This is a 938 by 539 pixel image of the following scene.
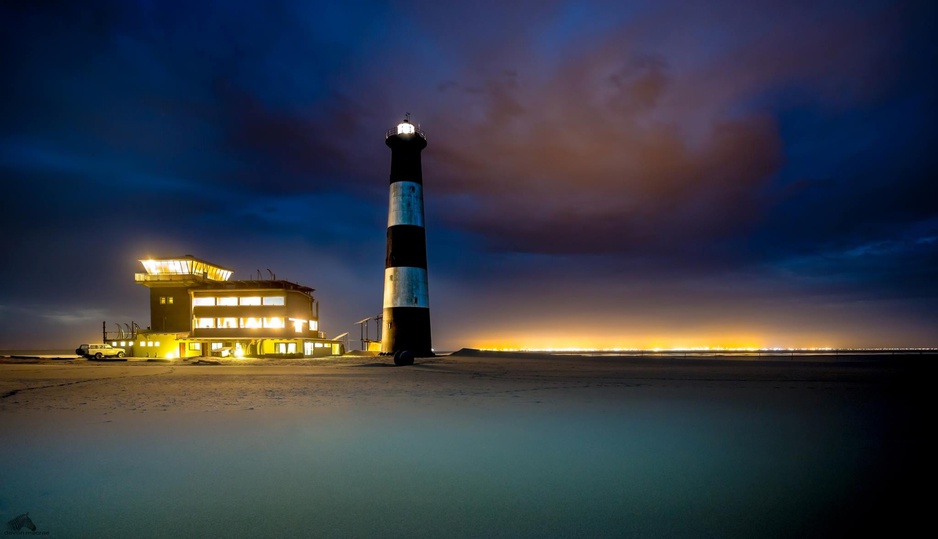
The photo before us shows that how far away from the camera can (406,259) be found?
38375 mm

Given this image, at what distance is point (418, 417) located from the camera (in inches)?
433

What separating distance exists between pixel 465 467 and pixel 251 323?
56297 millimetres

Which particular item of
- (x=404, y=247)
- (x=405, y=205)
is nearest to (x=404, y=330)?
(x=404, y=247)

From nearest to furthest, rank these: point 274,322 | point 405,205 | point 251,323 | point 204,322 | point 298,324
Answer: point 405,205 < point 274,322 < point 251,323 < point 204,322 < point 298,324

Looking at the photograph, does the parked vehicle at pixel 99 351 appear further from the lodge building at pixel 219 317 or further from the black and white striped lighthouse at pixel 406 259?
the black and white striped lighthouse at pixel 406 259

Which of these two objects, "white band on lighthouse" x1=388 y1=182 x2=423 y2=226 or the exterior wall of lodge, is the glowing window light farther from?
"white band on lighthouse" x1=388 y1=182 x2=423 y2=226

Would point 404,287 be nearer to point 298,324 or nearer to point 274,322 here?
point 274,322

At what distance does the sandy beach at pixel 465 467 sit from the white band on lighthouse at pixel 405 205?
88.1ft

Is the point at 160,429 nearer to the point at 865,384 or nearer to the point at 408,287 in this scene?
the point at 865,384

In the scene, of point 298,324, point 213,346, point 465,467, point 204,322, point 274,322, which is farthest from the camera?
point 298,324

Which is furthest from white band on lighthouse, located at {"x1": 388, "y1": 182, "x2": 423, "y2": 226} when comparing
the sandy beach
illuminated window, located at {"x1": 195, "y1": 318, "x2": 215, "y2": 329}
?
illuminated window, located at {"x1": 195, "y1": 318, "x2": 215, "y2": 329}

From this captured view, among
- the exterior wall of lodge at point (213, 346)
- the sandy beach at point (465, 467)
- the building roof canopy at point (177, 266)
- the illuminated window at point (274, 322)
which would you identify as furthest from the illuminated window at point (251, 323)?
the sandy beach at point (465, 467)

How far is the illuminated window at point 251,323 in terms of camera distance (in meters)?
56.2

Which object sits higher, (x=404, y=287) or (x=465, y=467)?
(x=404, y=287)
